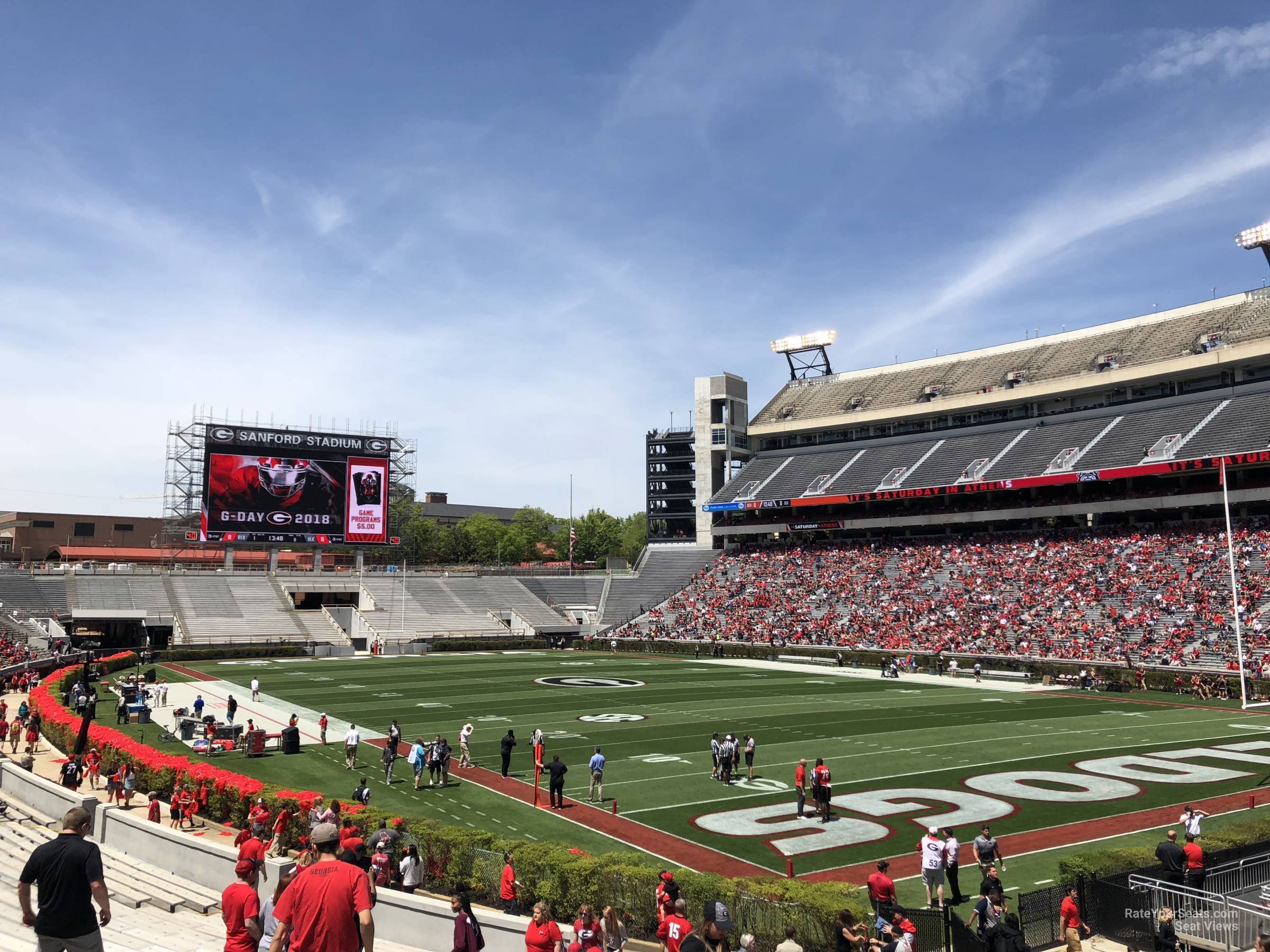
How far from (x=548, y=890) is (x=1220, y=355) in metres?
67.0

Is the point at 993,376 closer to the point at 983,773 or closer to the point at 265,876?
the point at 983,773

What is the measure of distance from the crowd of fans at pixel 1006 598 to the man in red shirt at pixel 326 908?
49085 mm

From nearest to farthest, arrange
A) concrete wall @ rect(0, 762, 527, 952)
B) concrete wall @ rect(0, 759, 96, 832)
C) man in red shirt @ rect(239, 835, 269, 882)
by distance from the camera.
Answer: concrete wall @ rect(0, 762, 527, 952) < man in red shirt @ rect(239, 835, 269, 882) < concrete wall @ rect(0, 759, 96, 832)

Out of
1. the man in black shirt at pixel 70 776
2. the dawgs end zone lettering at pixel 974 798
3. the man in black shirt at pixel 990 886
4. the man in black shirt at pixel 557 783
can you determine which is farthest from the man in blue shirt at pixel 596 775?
the man in black shirt at pixel 70 776

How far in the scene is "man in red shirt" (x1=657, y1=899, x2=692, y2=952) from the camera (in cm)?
1147

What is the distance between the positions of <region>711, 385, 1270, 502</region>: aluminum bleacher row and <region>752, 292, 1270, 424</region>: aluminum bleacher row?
164 inches

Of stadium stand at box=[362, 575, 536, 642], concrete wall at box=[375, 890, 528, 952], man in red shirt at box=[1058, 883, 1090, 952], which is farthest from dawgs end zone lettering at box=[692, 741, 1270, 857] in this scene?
stadium stand at box=[362, 575, 536, 642]

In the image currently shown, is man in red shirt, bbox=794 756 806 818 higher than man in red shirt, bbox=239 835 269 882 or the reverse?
the reverse

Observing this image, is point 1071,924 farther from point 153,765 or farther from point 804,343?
point 804,343

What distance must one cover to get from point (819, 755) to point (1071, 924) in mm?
15889

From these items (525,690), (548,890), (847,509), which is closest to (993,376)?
(847,509)

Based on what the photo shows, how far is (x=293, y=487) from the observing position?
78.1 m

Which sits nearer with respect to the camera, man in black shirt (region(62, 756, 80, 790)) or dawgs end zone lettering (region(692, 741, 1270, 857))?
dawgs end zone lettering (region(692, 741, 1270, 857))

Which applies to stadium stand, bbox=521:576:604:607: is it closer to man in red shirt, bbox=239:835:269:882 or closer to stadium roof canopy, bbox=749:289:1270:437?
stadium roof canopy, bbox=749:289:1270:437
